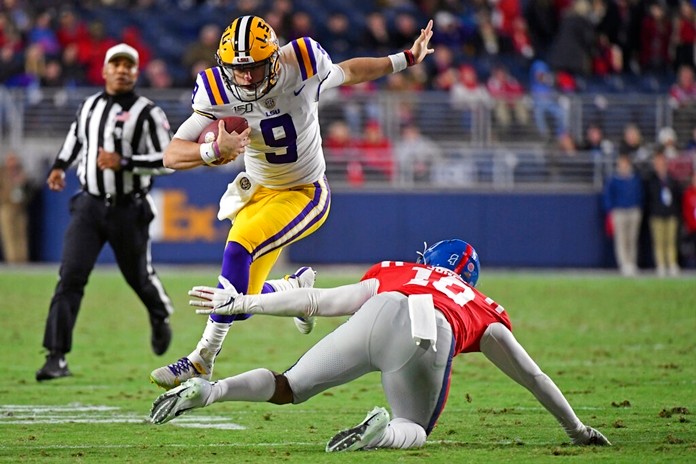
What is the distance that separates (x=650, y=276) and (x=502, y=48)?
173 inches

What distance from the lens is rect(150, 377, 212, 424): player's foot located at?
4773 millimetres

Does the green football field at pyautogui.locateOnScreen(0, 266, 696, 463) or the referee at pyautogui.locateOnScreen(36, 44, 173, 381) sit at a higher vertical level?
the referee at pyautogui.locateOnScreen(36, 44, 173, 381)

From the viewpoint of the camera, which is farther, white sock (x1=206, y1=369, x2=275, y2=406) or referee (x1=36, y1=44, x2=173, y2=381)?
referee (x1=36, y1=44, x2=173, y2=381)

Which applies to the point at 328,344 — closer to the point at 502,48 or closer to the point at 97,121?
the point at 97,121

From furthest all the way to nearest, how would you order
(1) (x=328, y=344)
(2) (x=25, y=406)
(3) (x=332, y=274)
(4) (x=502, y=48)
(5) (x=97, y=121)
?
(4) (x=502, y=48), (3) (x=332, y=274), (5) (x=97, y=121), (2) (x=25, y=406), (1) (x=328, y=344)

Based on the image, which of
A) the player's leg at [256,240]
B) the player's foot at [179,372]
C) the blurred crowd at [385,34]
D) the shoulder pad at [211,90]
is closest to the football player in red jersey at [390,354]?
the player's foot at [179,372]

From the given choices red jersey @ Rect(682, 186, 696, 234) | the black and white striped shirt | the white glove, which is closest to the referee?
the black and white striped shirt

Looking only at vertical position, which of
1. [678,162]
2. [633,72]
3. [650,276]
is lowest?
[650,276]

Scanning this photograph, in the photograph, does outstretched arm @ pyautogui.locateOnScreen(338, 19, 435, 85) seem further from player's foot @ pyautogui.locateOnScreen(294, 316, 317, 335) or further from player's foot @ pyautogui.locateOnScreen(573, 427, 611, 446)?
player's foot @ pyautogui.locateOnScreen(573, 427, 611, 446)

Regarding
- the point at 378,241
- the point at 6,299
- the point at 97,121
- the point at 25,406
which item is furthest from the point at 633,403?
the point at 378,241

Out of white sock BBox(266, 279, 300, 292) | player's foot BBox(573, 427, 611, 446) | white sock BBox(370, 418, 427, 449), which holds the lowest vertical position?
player's foot BBox(573, 427, 611, 446)

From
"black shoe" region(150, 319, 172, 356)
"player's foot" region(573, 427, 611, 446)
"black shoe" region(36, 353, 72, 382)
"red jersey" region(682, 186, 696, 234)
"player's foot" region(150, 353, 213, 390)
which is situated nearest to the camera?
"player's foot" region(573, 427, 611, 446)

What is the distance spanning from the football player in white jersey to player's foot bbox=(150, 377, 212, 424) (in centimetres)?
85

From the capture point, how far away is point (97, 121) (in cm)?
770
